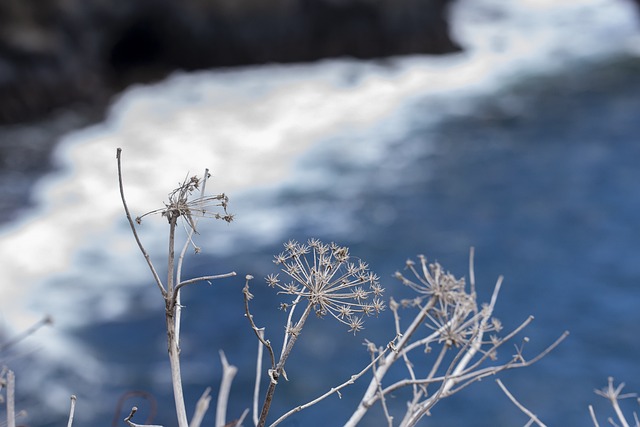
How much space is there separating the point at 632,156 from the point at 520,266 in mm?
3778

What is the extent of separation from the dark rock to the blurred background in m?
0.04

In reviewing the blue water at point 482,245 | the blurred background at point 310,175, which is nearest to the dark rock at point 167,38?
the blurred background at point 310,175

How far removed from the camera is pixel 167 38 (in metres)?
16.1

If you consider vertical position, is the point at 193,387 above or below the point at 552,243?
below

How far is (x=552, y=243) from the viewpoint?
34.4 feet

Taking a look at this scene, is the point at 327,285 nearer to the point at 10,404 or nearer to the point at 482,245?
the point at 10,404

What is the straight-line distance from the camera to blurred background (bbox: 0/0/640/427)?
865cm

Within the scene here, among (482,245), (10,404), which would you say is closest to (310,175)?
(482,245)

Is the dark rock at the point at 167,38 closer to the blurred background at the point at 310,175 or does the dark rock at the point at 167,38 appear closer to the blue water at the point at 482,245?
the blurred background at the point at 310,175

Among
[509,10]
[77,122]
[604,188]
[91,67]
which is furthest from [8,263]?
[509,10]

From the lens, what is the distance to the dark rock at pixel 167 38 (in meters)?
13.8

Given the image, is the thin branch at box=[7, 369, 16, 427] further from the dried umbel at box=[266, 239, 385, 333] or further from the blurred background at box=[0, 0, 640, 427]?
the blurred background at box=[0, 0, 640, 427]

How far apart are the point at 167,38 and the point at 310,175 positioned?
5.24 metres

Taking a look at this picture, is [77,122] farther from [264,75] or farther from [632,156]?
[632,156]
